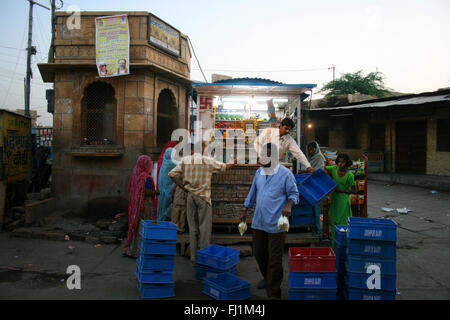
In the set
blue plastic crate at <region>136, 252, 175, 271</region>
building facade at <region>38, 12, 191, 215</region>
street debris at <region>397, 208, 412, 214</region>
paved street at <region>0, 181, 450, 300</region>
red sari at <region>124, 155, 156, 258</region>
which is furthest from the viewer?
street debris at <region>397, 208, 412, 214</region>

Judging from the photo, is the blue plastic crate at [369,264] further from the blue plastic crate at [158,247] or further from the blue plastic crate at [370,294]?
the blue plastic crate at [158,247]

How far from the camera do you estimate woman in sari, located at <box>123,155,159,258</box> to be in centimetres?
530

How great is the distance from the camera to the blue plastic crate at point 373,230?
10.7 feet

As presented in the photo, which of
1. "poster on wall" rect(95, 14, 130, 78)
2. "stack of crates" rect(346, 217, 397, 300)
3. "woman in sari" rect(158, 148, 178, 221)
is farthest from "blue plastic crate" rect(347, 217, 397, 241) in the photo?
"poster on wall" rect(95, 14, 130, 78)

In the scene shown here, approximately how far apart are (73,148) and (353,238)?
6.86 metres

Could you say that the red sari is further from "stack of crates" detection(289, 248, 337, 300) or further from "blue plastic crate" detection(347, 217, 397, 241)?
"blue plastic crate" detection(347, 217, 397, 241)

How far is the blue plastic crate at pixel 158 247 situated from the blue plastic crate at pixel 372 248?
2.12 m

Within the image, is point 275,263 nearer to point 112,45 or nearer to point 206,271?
point 206,271

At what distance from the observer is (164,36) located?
834 cm

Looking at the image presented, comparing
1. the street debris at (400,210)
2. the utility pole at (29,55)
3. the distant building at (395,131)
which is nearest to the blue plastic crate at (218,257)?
the street debris at (400,210)

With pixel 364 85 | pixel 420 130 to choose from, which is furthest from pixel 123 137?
pixel 364 85

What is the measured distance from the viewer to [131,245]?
5.41 m

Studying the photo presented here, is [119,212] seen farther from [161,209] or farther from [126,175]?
[161,209]

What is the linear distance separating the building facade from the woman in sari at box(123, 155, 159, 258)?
7.86 ft
